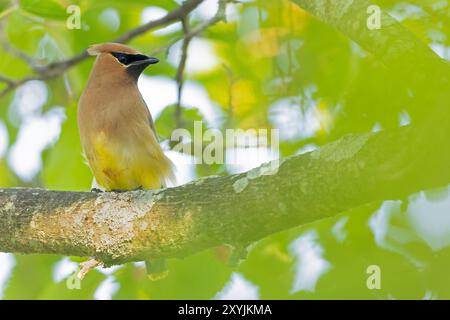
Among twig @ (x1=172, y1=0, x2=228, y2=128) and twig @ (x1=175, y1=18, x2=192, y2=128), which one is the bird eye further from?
twig @ (x1=175, y1=18, x2=192, y2=128)

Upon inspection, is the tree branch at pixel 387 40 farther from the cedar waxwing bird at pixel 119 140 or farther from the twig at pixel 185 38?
the cedar waxwing bird at pixel 119 140

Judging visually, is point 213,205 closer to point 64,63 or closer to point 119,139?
point 119,139

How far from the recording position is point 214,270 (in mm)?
3961

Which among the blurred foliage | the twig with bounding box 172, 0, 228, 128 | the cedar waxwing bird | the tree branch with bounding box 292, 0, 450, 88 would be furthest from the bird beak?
the tree branch with bounding box 292, 0, 450, 88

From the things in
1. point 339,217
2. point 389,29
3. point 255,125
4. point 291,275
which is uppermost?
point 389,29

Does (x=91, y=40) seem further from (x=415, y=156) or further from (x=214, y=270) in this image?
(x=415, y=156)

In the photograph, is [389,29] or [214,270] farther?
[214,270]

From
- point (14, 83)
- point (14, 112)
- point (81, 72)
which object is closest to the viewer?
point (14, 83)

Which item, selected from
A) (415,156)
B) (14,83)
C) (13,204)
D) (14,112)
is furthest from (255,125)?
(14,112)

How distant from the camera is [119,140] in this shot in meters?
4.99

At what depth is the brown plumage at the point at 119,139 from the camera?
4.95m

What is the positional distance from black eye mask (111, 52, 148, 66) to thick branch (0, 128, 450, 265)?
6.34ft

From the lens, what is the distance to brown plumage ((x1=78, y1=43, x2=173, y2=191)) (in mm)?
4949
